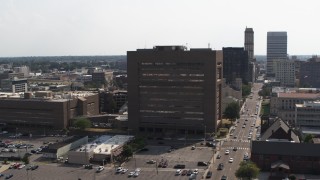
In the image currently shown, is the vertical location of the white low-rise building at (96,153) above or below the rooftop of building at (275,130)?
below

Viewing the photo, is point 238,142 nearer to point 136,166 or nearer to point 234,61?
point 136,166

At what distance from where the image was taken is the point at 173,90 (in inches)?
3378

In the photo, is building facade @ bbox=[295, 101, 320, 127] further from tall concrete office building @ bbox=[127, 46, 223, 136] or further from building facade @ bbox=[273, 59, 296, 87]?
building facade @ bbox=[273, 59, 296, 87]

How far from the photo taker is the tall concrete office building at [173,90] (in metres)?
83.9

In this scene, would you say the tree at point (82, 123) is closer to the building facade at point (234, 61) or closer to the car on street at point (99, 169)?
the car on street at point (99, 169)

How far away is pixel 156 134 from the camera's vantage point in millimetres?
87125

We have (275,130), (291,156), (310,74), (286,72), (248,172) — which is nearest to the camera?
(248,172)

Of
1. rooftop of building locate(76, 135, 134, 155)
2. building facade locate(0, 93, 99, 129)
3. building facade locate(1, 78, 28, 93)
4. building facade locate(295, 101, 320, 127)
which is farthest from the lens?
building facade locate(1, 78, 28, 93)

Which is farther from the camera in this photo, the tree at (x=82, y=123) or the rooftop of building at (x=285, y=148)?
the tree at (x=82, y=123)

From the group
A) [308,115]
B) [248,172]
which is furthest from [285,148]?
[308,115]

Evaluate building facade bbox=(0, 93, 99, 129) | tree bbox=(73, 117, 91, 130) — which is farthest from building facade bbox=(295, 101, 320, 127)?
building facade bbox=(0, 93, 99, 129)

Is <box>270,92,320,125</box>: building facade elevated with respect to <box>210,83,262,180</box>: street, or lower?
elevated

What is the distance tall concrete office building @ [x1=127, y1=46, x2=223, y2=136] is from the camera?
83.9 metres

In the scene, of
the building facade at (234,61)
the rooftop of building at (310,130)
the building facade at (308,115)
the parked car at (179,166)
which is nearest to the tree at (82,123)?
the parked car at (179,166)
